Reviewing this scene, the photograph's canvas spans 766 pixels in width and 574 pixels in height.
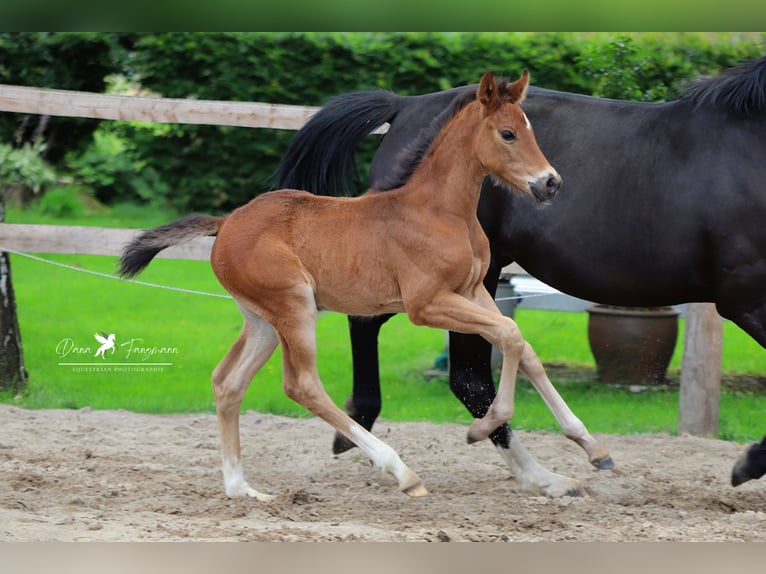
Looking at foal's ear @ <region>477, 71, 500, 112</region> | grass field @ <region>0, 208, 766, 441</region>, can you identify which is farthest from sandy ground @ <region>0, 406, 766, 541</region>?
foal's ear @ <region>477, 71, 500, 112</region>

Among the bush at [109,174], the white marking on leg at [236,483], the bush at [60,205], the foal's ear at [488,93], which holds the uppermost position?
the foal's ear at [488,93]

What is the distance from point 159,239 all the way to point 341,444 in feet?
4.47

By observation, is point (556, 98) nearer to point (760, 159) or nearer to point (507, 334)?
point (760, 159)

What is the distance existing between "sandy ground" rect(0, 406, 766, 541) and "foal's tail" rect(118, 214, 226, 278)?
101 cm

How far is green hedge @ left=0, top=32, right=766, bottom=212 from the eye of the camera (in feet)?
30.3

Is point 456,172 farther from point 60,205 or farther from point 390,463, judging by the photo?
point 60,205

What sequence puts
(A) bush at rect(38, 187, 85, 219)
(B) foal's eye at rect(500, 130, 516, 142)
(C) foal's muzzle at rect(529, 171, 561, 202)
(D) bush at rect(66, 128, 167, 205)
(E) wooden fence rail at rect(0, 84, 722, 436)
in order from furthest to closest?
(D) bush at rect(66, 128, 167, 205) → (A) bush at rect(38, 187, 85, 219) → (E) wooden fence rail at rect(0, 84, 722, 436) → (B) foal's eye at rect(500, 130, 516, 142) → (C) foal's muzzle at rect(529, 171, 561, 202)

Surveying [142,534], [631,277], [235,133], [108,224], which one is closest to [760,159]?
[631,277]

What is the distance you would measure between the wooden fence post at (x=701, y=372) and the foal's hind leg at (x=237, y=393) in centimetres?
265

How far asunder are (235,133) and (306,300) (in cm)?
613

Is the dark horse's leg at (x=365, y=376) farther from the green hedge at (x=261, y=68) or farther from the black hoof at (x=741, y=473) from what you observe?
the green hedge at (x=261, y=68)

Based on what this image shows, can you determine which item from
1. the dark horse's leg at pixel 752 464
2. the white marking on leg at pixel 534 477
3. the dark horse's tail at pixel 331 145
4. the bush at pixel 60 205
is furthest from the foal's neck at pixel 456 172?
the bush at pixel 60 205

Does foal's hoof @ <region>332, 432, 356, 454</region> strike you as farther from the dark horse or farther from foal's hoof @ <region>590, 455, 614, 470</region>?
foal's hoof @ <region>590, 455, 614, 470</region>

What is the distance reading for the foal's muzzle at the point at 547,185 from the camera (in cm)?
370
